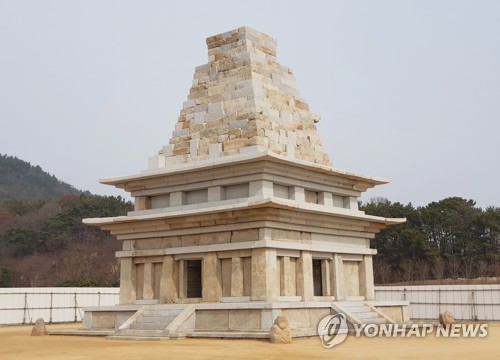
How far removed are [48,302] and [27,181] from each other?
427 ft

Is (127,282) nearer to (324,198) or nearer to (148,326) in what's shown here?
(148,326)

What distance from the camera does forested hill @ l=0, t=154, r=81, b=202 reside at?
142 m

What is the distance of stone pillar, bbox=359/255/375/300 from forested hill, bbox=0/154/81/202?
12641 centimetres

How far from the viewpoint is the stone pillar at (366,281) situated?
21.2 m

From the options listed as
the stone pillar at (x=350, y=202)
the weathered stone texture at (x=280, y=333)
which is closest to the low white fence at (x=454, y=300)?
the stone pillar at (x=350, y=202)

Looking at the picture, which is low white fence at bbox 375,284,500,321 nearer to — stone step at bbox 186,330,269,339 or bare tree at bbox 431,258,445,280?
stone step at bbox 186,330,269,339

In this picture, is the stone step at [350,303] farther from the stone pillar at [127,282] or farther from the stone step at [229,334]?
the stone pillar at [127,282]

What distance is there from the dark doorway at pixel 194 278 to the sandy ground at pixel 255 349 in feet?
14.4

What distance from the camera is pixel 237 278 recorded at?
715 inches

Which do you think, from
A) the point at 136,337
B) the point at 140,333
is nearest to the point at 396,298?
the point at 140,333

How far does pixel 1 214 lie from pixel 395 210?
5676 centimetres

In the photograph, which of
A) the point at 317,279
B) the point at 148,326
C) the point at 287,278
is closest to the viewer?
the point at 148,326

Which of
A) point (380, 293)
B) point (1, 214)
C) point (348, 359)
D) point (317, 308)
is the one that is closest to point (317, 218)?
point (317, 308)

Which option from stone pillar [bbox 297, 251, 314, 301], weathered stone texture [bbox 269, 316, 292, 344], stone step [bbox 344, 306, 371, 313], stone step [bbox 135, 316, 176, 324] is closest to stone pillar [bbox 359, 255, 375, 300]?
stone step [bbox 344, 306, 371, 313]
